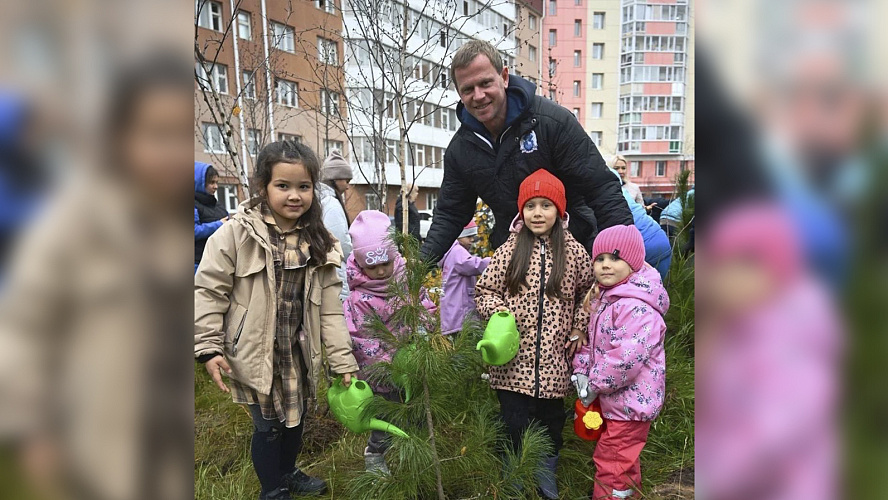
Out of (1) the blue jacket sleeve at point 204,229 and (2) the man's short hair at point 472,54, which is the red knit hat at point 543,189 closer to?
→ (2) the man's short hair at point 472,54

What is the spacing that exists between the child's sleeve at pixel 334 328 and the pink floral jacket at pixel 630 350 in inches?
40.0

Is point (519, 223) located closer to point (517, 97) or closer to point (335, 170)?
point (517, 97)

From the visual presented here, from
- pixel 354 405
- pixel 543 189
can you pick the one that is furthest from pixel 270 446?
pixel 543 189

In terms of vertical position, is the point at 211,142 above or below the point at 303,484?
above

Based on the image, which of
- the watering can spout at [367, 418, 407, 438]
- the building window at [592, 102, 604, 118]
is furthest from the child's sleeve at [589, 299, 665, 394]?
the building window at [592, 102, 604, 118]

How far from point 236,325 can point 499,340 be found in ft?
3.38

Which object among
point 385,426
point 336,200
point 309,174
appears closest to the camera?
point 385,426

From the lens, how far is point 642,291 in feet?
7.19
